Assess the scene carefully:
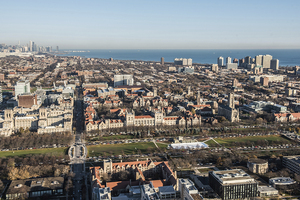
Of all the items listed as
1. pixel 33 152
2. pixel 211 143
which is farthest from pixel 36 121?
pixel 211 143

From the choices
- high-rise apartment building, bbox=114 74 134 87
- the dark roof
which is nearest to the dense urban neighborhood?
the dark roof

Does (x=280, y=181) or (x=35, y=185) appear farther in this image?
(x=280, y=181)

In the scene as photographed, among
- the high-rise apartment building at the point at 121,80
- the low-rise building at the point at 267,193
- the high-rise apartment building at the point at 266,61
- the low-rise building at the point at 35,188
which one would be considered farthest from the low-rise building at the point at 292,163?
the high-rise apartment building at the point at 266,61

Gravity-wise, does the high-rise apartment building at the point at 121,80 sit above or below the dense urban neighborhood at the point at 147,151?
above

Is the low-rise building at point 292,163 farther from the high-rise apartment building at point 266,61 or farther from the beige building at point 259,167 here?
the high-rise apartment building at point 266,61

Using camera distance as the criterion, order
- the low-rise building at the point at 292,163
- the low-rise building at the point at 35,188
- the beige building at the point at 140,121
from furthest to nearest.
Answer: the beige building at the point at 140,121 < the low-rise building at the point at 292,163 < the low-rise building at the point at 35,188

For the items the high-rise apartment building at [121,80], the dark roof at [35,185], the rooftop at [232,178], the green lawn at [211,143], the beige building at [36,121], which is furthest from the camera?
the high-rise apartment building at [121,80]

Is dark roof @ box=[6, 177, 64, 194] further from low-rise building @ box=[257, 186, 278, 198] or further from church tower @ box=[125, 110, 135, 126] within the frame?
church tower @ box=[125, 110, 135, 126]

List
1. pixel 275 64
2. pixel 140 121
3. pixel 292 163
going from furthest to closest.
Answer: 1. pixel 275 64
2. pixel 140 121
3. pixel 292 163

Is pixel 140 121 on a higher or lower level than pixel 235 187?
higher

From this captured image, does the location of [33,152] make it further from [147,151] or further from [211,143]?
[211,143]
